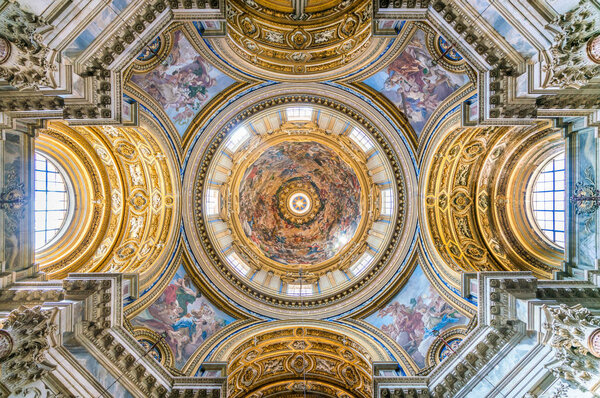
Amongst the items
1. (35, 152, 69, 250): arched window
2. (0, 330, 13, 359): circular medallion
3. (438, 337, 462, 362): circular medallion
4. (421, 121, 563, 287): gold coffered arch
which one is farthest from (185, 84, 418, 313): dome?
(0, 330, 13, 359): circular medallion

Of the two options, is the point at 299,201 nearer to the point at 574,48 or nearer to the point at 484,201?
the point at 484,201

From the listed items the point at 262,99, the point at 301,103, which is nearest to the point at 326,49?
the point at 301,103

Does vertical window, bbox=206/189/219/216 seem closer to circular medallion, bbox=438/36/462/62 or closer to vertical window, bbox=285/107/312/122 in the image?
vertical window, bbox=285/107/312/122

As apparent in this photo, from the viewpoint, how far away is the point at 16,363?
852 cm

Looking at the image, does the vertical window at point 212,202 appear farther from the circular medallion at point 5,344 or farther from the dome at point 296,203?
the circular medallion at point 5,344

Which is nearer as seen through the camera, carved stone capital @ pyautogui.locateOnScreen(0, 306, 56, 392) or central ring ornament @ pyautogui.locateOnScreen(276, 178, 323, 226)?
carved stone capital @ pyautogui.locateOnScreen(0, 306, 56, 392)

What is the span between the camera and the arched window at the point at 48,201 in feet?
49.6

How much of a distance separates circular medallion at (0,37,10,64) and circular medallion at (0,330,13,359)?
23.9 feet

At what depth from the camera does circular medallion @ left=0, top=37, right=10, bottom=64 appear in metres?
7.80

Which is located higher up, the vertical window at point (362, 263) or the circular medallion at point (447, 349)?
the vertical window at point (362, 263)

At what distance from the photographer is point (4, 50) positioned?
25.7ft

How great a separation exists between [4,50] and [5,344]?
7801mm

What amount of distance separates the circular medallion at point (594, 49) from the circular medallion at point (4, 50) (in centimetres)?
1559

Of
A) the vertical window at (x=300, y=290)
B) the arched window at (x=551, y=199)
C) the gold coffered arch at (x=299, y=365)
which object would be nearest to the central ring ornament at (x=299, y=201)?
the vertical window at (x=300, y=290)
